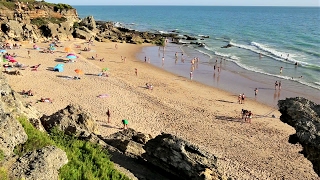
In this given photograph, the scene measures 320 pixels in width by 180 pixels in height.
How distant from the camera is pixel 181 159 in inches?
353

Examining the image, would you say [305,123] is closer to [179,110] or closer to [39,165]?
[39,165]

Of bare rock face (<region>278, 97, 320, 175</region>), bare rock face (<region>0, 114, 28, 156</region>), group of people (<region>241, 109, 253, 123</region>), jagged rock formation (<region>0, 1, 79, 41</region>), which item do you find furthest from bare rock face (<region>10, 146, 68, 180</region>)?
jagged rock formation (<region>0, 1, 79, 41</region>)

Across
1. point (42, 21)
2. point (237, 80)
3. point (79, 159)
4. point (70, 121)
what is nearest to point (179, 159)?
point (79, 159)

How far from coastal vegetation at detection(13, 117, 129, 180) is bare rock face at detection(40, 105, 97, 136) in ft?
6.20

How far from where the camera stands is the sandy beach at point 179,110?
644 inches

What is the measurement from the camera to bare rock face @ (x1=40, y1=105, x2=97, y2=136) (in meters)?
11.0

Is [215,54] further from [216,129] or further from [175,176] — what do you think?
[175,176]

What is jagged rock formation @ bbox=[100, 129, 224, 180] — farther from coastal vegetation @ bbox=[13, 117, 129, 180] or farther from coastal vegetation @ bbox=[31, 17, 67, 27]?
coastal vegetation @ bbox=[31, 17, 67, 27]

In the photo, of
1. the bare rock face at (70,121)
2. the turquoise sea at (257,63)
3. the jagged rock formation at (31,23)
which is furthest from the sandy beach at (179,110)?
the jagged rock formation at (31,23)

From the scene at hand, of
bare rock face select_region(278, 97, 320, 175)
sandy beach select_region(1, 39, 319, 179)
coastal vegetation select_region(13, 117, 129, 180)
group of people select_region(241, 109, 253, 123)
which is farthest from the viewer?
group of people select_region(241, 109, 253, 123)

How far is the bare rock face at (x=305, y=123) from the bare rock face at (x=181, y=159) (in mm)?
2668

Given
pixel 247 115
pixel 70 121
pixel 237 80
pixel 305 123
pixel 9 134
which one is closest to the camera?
pixel 9 134

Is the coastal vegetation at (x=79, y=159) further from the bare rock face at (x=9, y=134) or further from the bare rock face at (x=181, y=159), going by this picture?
the bare rock face at (x=181, y=159)

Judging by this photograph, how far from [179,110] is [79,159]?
50.8ft
